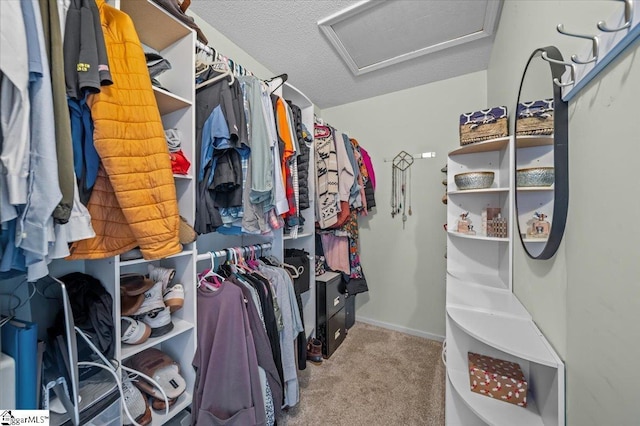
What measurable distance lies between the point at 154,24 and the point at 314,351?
232 centimetres

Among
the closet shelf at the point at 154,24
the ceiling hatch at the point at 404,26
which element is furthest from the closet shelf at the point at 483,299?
the closet shelf at the point at 154,24

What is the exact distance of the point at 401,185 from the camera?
257 cm

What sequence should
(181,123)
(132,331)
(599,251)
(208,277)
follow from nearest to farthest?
1. (599,251)
2. (132,331)
3. (181,123)
4. (208,277)

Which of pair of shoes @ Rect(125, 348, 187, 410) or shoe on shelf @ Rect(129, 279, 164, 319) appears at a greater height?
shoe on shelf @ Rect(129, 279, 164, 319)

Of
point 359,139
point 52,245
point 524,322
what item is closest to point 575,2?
point 524,322

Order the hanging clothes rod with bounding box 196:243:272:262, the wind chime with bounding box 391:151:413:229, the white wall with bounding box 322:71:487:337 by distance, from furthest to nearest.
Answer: the wind chime with bounding box 391:151:413:229, the white wall with bounding box 322:71:487:337, the hanging clothes rod with bounding box 196:243:272:262

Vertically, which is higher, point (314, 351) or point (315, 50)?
point (315, 50)

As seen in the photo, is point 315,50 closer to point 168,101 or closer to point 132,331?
point 168,101

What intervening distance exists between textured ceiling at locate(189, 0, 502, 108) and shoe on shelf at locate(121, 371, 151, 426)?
210 cm

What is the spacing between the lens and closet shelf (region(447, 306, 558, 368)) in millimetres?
859

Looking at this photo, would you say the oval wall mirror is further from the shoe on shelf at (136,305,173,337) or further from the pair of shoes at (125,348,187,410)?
the pair of shoes at (125,348,187,410)

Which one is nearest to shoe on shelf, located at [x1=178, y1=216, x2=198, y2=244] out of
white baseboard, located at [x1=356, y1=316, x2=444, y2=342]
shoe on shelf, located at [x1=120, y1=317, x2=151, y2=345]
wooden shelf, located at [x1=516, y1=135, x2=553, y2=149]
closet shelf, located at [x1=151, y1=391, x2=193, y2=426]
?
shoe on shelf, located at [x1=120, y1=317, x2=151, y2=345]

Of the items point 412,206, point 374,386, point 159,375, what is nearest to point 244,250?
point 159,375

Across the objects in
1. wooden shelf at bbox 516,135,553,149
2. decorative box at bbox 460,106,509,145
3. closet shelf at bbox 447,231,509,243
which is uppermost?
decorative box at bbox 460,106,509,145
